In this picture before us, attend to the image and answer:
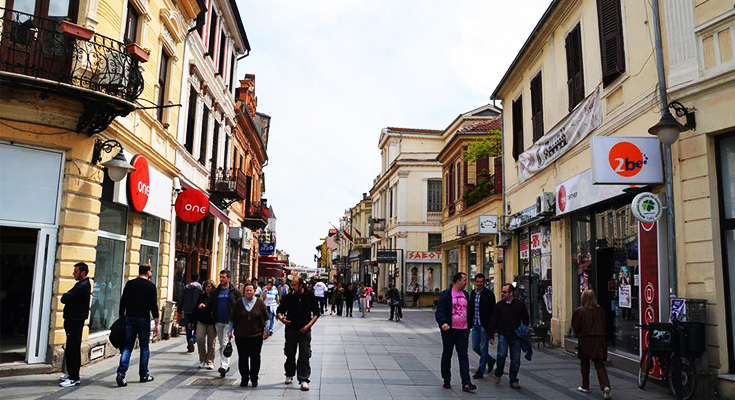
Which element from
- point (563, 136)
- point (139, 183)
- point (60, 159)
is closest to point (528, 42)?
point (563, 136)

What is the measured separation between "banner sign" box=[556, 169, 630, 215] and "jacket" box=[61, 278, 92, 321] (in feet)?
31.6

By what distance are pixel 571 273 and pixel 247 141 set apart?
19.8 metres

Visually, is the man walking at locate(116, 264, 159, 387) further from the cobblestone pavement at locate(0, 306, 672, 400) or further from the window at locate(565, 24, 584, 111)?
the window at locate(565, 24, 584, 111)

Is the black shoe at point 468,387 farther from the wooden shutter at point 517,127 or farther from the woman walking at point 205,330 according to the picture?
the wooden shutter at point 517,127

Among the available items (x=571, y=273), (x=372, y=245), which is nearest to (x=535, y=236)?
(x=571, y=273)

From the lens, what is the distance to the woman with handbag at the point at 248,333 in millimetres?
8727

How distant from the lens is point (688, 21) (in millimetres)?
8789

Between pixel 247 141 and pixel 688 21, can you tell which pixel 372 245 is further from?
pixel 688 21

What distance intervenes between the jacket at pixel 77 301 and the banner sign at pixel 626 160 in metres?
8.61

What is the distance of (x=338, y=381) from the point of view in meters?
9.31

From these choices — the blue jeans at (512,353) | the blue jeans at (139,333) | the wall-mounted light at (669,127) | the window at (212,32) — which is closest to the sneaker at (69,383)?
the blue jeans at (139,333)

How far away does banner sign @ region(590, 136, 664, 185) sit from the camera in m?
9.25

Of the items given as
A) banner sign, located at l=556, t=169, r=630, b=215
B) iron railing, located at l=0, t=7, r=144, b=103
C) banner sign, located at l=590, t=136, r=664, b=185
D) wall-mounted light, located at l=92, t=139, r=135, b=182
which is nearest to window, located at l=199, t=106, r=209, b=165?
wall-mounted light, located at l=92, t=139, r=135, b=182

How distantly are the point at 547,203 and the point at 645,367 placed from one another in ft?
21.0
